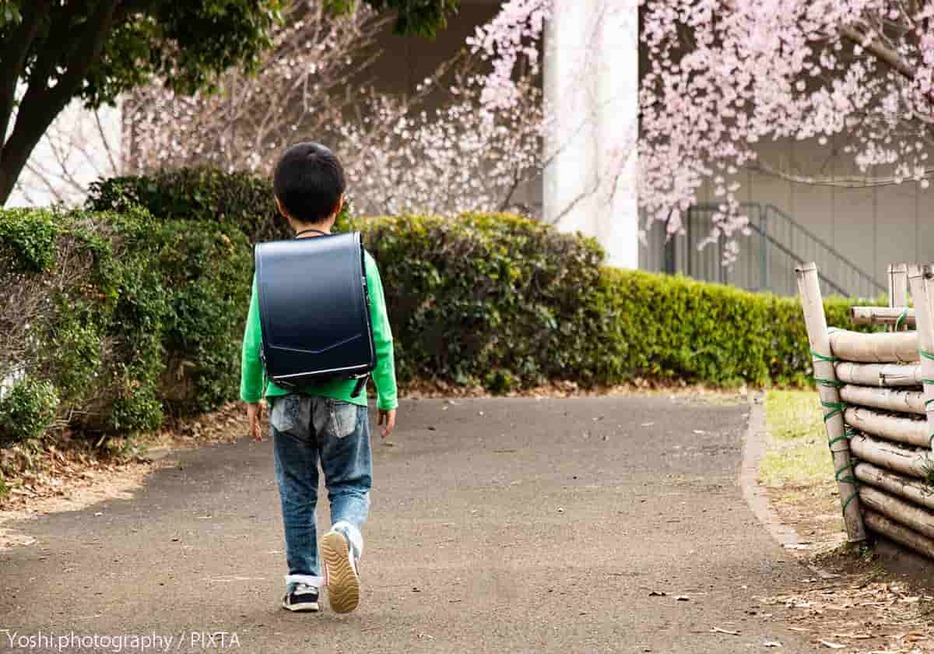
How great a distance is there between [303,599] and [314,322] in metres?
0.98

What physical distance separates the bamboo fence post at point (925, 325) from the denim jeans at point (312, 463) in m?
1.93

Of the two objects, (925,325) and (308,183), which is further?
(308,183)

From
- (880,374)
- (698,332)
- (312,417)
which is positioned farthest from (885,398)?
(698,332)

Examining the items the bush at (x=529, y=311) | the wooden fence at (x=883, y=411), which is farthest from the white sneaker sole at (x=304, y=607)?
the bush at (x=529, y=311)

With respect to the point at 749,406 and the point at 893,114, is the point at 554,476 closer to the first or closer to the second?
the point at 749,406

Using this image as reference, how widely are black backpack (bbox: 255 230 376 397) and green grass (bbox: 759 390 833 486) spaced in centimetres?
380

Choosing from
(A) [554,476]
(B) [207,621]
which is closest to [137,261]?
(A) [554,476]

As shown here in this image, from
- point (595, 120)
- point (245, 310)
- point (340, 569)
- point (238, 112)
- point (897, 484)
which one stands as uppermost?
point (238, 112)

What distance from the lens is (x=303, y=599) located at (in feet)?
15.0

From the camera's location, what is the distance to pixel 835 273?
2069cm

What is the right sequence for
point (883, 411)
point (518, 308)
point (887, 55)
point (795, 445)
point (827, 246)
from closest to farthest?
point (883, 411)
point (795, 445)
point (887, 55)
point (518, 308)
point (827, 246)

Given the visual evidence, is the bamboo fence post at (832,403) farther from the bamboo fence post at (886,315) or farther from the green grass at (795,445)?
the green grass at (795,445)

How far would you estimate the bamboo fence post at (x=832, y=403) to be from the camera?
5484 millimetres

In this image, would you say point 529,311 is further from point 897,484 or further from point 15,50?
point 897,484
